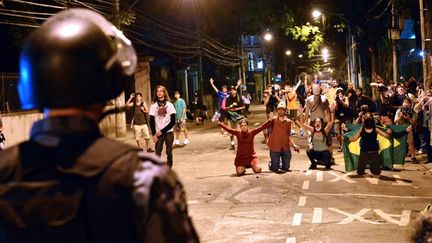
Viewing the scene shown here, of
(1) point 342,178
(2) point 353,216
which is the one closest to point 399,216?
(2) point 353,216

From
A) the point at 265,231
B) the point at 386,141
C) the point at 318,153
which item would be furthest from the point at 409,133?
the point at 265,231

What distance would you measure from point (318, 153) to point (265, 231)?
5361 mm

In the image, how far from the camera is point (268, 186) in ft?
33.7

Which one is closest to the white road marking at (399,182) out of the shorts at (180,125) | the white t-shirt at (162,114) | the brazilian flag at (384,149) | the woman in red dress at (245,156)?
the brazilian flag at (384,149)

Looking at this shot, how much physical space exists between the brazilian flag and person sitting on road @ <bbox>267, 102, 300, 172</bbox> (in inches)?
41.1

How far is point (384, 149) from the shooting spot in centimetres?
1181

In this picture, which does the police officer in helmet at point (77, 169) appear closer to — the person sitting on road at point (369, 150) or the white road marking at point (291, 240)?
the white road marking at point (291, 240)

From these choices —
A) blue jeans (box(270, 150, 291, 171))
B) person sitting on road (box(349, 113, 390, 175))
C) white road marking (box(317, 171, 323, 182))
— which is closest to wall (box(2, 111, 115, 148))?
blue jeans (box(270, 150, 291, 171))

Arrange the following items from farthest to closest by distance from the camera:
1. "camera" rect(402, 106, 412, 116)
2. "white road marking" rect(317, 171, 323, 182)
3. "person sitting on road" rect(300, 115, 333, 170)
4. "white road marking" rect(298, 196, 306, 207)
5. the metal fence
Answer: the metal fence → "camera" rect(402, 106, 412, 116) → "person sitting on road" rect(300, 115, 333, 170) → "white road marking" rect(317, 171, 323, 182) → "white road marking" rect(298, 196, 306, 207)

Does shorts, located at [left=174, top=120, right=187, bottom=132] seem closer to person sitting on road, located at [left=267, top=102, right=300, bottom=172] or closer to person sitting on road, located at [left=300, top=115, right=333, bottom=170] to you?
person sitting on road, located at [left=267, top=102, right=300, bottom=172]

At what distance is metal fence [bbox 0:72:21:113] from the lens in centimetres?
1593

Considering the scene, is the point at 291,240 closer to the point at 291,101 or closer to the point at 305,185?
the point at 305,185

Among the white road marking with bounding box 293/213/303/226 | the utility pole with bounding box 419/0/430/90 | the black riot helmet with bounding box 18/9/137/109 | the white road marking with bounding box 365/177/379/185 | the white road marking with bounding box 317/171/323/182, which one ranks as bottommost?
the white road marking with bounding box 293/213/303/226

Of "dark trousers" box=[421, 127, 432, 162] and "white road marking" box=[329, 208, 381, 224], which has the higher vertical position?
"dark trousers" box=[421, 127, 432, 162]
